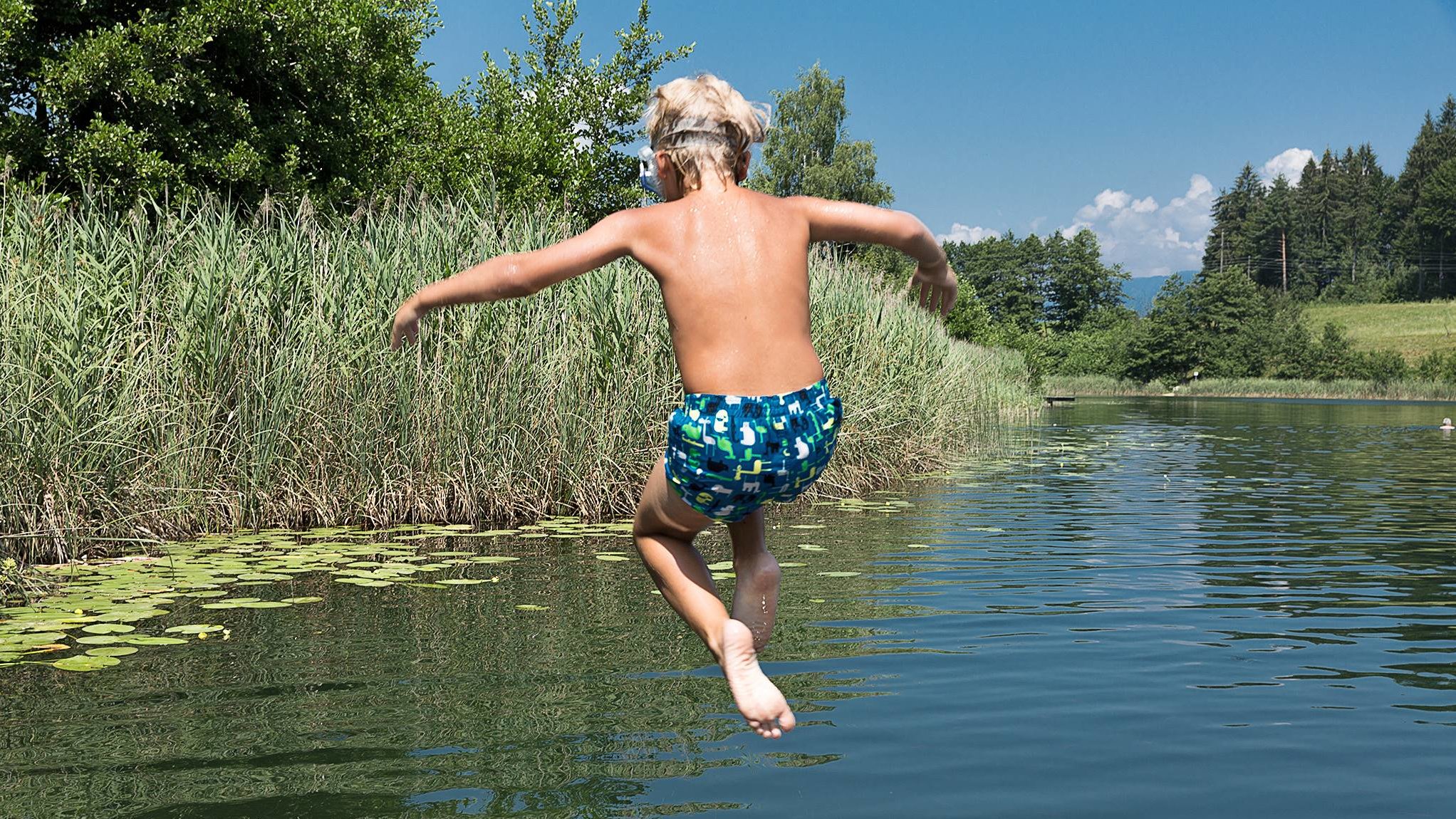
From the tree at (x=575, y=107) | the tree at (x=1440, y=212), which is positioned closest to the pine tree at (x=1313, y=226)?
the tree at (x=1440, y=212)

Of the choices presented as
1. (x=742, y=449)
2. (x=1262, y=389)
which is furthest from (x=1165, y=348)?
(x=742, y=449)

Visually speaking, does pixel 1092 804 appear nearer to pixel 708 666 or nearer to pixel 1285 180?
pixel 708 666

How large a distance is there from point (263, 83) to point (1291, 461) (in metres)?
15.9

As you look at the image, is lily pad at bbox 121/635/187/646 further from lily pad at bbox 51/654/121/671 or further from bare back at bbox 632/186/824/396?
bare back at bbox 632/186/824/396

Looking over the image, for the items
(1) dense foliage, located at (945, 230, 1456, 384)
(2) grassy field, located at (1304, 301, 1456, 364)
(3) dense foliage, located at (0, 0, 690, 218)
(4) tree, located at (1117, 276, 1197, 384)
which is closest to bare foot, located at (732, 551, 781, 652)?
(3) dense foliage, located at (0, 0, 690, 218)

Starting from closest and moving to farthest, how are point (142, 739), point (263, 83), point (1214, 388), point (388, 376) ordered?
point (142, 739) < point (388, 376) < point (263, 83) < point (1214, 388)

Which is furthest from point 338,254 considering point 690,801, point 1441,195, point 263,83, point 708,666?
point 1441,195

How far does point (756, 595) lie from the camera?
3.07 metres

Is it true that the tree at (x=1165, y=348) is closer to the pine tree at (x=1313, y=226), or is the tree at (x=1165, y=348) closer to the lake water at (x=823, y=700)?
the pine tree at (x=1313, y=226)

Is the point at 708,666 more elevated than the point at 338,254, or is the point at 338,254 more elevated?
the point at 338,254

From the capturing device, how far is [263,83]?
15.8 meters

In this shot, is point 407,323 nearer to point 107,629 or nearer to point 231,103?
point 107,629

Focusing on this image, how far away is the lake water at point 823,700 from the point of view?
10.8 feet

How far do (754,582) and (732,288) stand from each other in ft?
2.53
